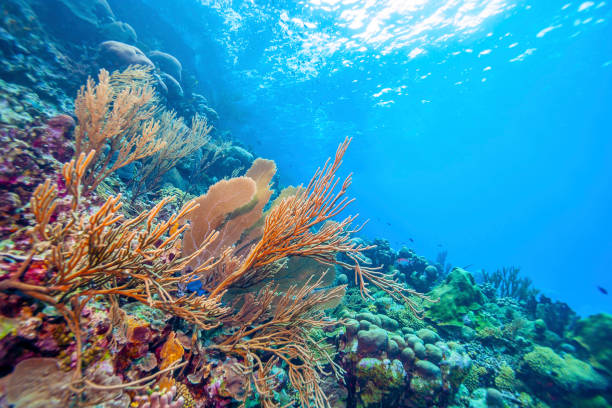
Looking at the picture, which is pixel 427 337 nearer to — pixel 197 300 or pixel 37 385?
pixel 197 300

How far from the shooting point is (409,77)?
19.9 m

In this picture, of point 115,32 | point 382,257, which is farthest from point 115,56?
point 382,257

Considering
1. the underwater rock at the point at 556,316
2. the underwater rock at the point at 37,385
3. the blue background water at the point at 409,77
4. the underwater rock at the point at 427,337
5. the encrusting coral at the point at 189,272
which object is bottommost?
the underwater rock at the point at 37,385

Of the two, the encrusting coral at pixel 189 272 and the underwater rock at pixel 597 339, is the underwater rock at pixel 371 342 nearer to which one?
the encrusting coral at pixel 189 272

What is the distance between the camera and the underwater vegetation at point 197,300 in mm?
1492

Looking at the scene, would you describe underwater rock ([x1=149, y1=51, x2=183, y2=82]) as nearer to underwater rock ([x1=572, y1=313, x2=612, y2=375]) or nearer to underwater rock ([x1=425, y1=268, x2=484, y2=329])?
underwater rock ([x1=425, y1=268, x2=484, y2=329])

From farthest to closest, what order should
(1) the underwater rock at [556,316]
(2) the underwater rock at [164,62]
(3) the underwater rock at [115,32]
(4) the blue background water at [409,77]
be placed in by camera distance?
1. (4) the blue background water at [409,77]
2. (2) the underwater rock at [164,62]
3. (3) the underwater rock at [115,32]
4. (1) the underwater rock at [556,316]

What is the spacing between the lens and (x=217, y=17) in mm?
18078

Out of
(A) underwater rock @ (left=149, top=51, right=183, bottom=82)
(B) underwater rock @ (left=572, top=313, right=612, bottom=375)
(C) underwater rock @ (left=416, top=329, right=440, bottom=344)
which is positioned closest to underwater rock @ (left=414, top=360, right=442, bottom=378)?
(C) underwater rock @ (left=416, top=329, right=440, bottom=344)

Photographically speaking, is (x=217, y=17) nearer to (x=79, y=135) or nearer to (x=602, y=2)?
(x=79, y=135)

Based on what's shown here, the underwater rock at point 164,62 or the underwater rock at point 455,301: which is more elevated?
the underwater rock at point 164,62

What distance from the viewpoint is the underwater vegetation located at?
1.49 metres

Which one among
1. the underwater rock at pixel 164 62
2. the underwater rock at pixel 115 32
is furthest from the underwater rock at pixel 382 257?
the underwater rock at pixel 115 32

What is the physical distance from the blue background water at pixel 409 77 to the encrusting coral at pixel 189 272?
16712 mm
